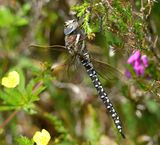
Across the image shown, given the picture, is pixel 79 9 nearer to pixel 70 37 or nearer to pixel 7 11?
pixel 70 37

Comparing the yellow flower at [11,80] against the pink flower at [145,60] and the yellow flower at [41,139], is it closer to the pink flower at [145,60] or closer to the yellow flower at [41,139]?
the yellow flower at [41,139]

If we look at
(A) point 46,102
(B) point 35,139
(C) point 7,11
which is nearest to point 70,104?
(A) point 46,102

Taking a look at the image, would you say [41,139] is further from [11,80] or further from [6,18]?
[6,18]

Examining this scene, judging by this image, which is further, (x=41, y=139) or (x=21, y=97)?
(x=21, y=97)

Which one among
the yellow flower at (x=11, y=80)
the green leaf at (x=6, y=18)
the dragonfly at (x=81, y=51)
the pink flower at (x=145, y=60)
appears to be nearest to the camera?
the dragonfly at (x=81, y=51)

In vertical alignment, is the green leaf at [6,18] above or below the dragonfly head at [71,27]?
above

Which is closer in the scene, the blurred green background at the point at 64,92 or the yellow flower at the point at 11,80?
the yellow flower at the point at 11,80

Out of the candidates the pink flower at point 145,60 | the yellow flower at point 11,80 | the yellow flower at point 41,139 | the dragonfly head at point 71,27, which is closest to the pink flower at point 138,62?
the pink flower at point 145,60

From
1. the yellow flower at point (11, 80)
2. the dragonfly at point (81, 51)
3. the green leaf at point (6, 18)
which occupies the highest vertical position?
the green leaf at point (6, 18)

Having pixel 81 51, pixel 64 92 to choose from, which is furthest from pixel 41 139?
pixel 64 92
